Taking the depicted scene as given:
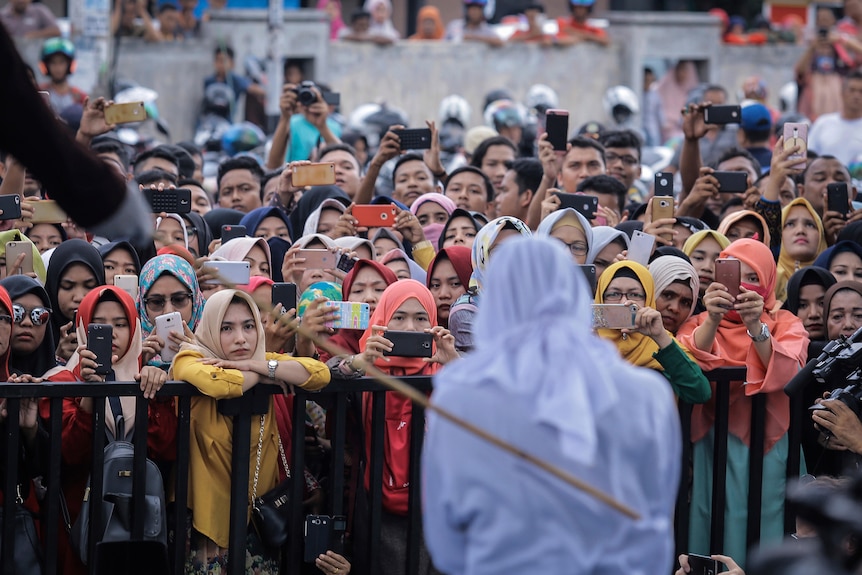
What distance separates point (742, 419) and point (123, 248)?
302cm

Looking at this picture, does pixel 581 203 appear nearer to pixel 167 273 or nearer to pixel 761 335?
pixel 761 335

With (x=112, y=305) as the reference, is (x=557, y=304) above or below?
above

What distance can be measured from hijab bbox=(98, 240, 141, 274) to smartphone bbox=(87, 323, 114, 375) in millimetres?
1662

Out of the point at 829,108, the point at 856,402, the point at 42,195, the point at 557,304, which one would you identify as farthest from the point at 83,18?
the point at 557,304

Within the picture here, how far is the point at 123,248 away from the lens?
7.20m

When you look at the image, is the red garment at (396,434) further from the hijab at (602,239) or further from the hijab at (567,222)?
the hijab at (602,239)

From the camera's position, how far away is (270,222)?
26.8ft

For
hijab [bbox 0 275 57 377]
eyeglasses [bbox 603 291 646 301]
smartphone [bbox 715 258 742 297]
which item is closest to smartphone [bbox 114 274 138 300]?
hijab [bbox 0 275 57 377]

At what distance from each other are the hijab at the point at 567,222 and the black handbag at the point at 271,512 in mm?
1982

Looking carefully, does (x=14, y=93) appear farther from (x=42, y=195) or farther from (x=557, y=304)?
(x=42, y=195)

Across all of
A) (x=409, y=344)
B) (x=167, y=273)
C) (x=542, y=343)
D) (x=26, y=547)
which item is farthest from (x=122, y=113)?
(x=542, y=343)

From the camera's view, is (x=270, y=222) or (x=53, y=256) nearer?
(x=53, y=256)

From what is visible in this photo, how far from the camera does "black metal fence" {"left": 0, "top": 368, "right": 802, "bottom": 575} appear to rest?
5.41 metres

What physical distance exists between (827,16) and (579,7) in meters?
3.02
